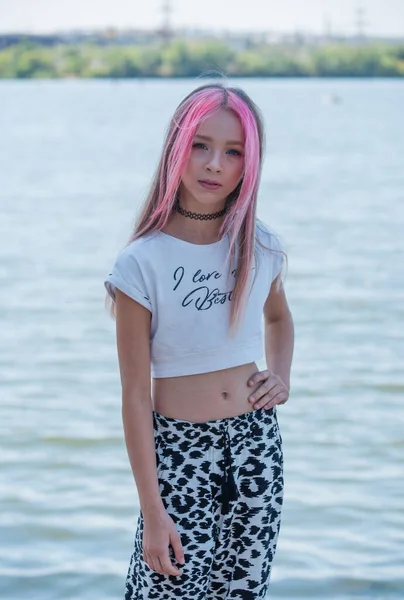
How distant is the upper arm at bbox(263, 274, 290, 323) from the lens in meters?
2.51

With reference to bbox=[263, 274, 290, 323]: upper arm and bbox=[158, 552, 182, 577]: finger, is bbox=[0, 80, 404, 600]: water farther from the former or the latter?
bbox=[158, 552, 182, 577]: finger

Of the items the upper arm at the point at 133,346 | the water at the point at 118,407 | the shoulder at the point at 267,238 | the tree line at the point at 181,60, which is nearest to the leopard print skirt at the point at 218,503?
the upper arm at the point at 133,346

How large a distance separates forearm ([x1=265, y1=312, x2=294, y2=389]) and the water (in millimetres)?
1458

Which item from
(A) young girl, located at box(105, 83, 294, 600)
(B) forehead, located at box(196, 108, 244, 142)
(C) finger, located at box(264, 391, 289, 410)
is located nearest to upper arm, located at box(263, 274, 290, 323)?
(A) young girl, located at box(105, 83, 294, 600)

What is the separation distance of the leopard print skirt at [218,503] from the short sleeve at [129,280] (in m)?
0.27

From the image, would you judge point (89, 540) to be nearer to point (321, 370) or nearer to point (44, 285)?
point (321, 370)

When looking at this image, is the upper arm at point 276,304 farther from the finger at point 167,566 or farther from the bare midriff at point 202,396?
the finger at point 167,566

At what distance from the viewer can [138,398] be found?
2195mm

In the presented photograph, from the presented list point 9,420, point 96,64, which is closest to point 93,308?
point 9,420

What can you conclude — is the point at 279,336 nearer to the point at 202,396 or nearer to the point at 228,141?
the point at 202,396

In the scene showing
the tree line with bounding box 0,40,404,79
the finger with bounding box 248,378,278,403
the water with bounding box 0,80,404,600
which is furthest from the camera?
the tree line with bounding box 0,40,404,79

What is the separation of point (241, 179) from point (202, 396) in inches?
18.6

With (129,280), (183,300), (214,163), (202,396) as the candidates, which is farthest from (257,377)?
(214,163)

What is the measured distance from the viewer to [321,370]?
22.6 ft
